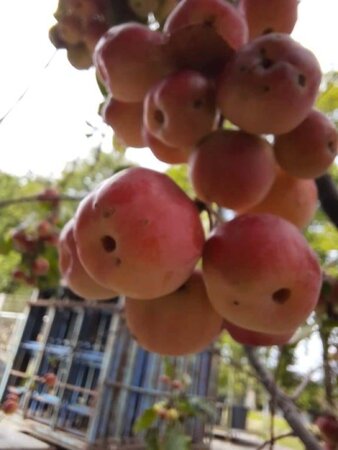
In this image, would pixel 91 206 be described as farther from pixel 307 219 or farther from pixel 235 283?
pixel 307 219

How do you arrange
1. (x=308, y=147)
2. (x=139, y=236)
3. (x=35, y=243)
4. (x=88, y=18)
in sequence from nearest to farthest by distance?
(x=139, y=236)
(x=308, y=147)
(x=88, y=18)
(x=35, y=243)

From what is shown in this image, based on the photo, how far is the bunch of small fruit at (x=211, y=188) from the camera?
0.46 metres

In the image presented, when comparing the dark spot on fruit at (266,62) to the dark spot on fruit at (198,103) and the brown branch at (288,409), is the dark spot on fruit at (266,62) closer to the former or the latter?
the dark spot on fruit at (198,103)

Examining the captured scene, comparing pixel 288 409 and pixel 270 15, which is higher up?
pixel 270 15

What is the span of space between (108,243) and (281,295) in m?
0.21

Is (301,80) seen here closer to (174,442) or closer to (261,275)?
(261,275)

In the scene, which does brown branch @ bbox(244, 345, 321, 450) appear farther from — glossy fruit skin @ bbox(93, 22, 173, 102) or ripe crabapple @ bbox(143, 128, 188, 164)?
glossy fruit skin @ bbox(93, 22, 173, 102)

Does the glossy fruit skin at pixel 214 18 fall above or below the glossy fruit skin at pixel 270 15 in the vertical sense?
above

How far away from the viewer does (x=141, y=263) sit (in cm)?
45

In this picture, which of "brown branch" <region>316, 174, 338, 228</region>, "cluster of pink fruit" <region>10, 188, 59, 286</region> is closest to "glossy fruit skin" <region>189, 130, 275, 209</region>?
"brown branch" <region>316, 174, 338, 228</region>

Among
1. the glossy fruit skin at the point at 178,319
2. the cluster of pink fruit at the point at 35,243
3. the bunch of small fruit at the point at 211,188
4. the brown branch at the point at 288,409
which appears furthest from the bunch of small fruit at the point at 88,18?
the cluster of pink fruit at the point at 35,243

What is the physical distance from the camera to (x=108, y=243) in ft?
1.57

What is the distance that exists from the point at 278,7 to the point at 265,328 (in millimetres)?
492

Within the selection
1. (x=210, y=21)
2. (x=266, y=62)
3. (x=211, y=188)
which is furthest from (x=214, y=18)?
(x=211, y=188)
